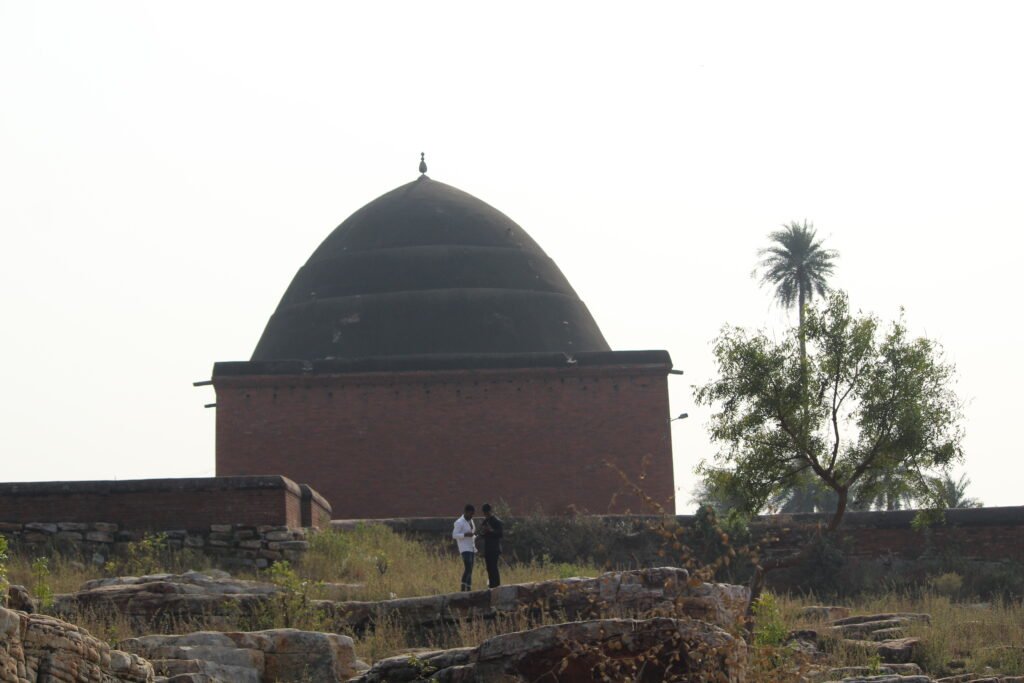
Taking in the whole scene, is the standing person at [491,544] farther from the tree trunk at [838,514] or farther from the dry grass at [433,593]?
the tree trunk at [838,514]

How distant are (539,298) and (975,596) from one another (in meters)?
11.8

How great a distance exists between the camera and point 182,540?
18328 mm

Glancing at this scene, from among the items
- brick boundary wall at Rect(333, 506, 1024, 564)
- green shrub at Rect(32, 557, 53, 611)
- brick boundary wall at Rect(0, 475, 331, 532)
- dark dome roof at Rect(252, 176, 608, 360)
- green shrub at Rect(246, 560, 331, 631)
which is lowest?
green shrub at Rect(246, 560, 331, 631)

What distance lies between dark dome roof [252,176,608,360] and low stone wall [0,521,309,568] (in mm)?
9662

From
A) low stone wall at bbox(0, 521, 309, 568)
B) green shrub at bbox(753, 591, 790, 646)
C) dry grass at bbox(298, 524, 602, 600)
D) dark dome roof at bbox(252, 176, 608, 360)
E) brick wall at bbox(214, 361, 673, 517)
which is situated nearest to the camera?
green shrub at bbox(753, 591, 790, 646)

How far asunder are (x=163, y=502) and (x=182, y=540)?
1.95 feet

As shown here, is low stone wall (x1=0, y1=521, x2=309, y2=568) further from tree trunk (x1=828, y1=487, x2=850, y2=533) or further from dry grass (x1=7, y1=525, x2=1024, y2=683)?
tree trunk (x1=828, y1=487, x2=850, y2=533)

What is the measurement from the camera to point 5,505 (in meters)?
18.3

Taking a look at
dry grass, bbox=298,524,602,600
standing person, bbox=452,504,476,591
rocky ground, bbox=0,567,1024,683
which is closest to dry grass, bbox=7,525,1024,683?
dry grass, bbox=298,524,602,600

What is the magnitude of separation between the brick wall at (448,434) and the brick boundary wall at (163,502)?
7682mm

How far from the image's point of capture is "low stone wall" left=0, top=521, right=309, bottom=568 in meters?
18.1

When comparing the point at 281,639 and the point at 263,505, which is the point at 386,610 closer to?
the point at 281,639

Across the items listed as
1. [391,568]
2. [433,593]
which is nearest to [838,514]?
[391,568]

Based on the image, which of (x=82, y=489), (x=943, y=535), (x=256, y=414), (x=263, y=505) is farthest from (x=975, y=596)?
(x=256, y=414)
